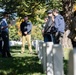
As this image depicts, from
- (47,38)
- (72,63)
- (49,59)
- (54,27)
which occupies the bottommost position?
(49,59)

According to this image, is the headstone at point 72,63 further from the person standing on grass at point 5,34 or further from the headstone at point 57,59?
the person standing on grass at point 5,34

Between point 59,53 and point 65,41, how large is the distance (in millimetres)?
18819

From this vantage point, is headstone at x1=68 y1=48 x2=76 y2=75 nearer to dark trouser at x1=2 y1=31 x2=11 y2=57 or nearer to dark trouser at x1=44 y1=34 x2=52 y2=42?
dark trouser at x1=44 y1=34 x2=52 y2=42

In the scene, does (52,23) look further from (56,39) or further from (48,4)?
(48,4)

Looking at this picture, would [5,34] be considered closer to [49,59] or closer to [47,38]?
[47,38]

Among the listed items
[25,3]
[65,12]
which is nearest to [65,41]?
[65,12]

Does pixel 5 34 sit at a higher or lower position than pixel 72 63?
higher

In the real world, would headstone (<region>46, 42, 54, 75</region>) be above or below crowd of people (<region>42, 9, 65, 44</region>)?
below

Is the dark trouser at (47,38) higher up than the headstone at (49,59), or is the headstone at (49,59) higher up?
Result: the dark trouser at (47,38)

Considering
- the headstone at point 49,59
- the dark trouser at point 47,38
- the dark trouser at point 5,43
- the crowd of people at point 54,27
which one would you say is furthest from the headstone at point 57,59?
the dark trouser at point 5,43

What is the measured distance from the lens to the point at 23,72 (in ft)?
33.0

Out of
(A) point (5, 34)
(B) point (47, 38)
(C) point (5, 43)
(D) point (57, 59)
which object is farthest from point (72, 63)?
(C) point (5, 43)

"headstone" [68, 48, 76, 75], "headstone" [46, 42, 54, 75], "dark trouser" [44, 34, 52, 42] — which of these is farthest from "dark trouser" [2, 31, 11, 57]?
"headstone" [68, 48, 76, 75]

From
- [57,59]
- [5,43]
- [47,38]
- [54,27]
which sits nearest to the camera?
[57,59]
